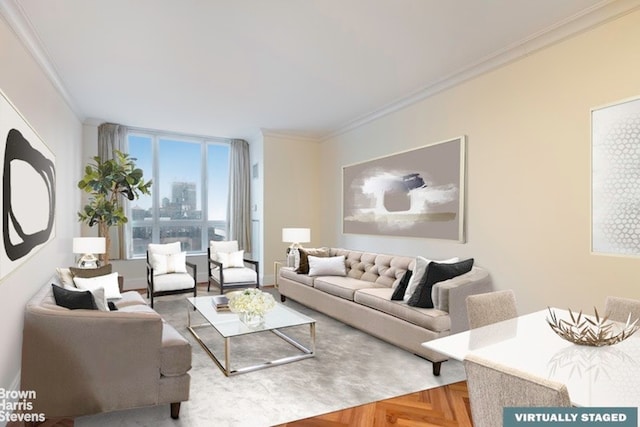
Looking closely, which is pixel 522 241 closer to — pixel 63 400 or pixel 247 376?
pixel 247 376

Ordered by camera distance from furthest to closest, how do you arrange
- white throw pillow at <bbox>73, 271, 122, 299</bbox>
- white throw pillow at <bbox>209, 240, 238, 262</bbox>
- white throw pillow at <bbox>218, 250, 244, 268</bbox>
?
white throw pillow at <bbox>209, 240, 238, 262</bbox>
white throw pillow at <bbox>218, 250, 244, 268</bbox>
white throw pillow at <bbox>73, 271, 122, 299</bbox>

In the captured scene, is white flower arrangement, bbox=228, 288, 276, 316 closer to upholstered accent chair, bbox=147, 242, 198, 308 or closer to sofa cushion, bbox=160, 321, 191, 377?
sofa cushion, bbox=160, 321, 191, 377

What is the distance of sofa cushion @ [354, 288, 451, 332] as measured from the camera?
3035 millimetres

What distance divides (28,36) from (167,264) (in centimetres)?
321

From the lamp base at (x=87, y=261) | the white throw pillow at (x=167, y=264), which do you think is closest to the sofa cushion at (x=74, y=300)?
the lamp base at (x=87, y=261)

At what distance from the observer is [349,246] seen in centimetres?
597

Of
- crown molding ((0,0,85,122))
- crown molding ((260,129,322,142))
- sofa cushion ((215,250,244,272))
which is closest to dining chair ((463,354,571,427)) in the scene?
crown molding ((0,0,85,122))

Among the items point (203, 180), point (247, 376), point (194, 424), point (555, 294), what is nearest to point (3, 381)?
point (194, 424)

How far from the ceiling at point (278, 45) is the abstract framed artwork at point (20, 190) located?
936 mm

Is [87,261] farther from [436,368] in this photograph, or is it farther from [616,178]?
[616,178]

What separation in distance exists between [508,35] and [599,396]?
305 cm

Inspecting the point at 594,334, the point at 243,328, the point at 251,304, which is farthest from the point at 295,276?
the point at 594,334

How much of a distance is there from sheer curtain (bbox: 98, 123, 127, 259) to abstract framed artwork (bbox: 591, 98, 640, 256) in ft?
21.7

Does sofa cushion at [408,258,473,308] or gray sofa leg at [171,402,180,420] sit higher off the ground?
sofa cushion at [408,258,473,308]
